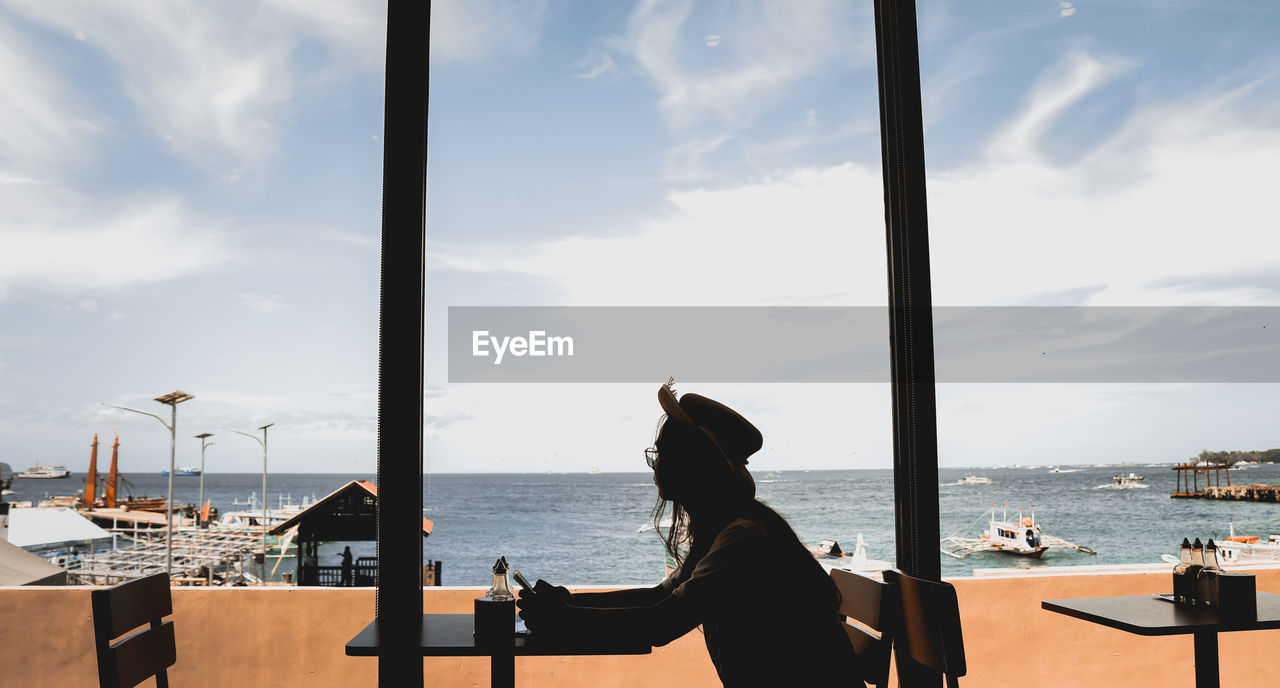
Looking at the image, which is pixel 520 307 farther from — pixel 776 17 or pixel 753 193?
pixel 753 193

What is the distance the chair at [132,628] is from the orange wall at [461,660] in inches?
25.8

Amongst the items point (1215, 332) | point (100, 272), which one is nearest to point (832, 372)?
point (1215, 332)

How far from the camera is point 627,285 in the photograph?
1912 centimetres

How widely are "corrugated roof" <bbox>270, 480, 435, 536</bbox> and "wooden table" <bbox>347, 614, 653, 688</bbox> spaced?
13.5 inches

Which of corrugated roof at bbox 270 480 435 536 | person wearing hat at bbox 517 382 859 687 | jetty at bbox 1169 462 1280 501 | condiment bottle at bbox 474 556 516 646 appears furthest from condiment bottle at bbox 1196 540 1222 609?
jetty at bbox 1169 462 1280 501

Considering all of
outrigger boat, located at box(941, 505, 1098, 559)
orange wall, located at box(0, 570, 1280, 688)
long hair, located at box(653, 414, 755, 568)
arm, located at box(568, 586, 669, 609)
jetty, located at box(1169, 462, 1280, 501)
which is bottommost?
outrigger boat, located at box(941, 505, 1098, 559)

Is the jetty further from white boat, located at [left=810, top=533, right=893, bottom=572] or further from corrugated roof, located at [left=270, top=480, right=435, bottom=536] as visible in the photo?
corrugated roof, located at [left=270, top=480, right=435, bottom=536]

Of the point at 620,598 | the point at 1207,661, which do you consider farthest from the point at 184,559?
the point at 1207,661

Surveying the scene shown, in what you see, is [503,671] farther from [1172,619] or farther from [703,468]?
[1172,619]

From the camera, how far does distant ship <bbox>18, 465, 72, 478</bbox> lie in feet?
8.76

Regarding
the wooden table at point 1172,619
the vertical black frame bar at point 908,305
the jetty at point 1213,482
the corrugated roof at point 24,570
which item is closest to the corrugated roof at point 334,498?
the corrugated roof at point 24,570

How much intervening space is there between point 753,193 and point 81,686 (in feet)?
35.9

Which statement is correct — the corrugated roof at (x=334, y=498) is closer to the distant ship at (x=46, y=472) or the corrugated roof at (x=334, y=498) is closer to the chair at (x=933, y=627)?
the distant ship at (x=46, y=472)

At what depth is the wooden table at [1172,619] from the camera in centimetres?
179
